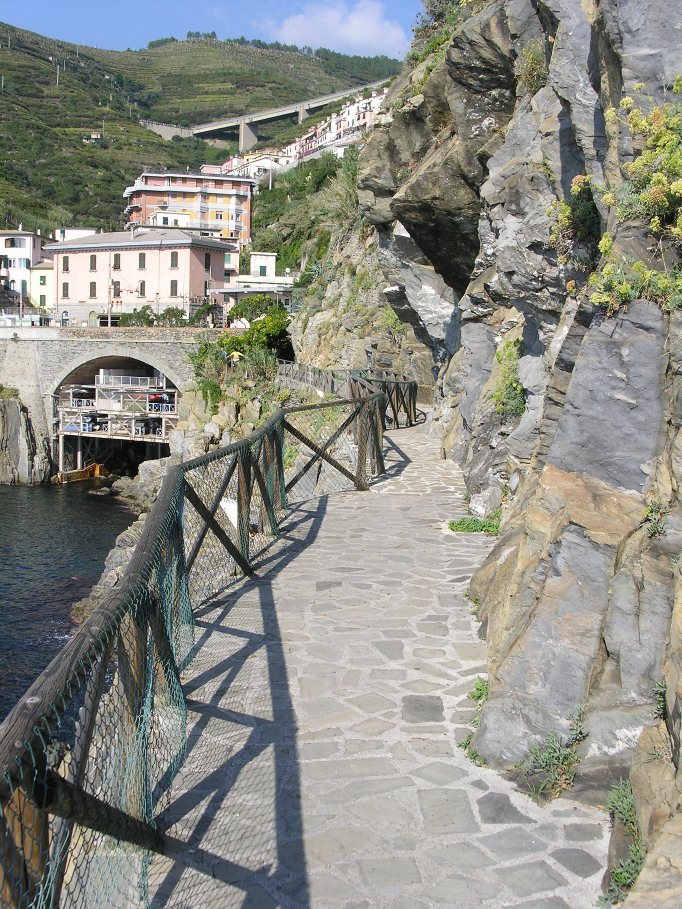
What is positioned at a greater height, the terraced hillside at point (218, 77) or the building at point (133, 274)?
the terraced hillside at point (218, 77)

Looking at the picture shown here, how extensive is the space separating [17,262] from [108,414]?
32.2 m

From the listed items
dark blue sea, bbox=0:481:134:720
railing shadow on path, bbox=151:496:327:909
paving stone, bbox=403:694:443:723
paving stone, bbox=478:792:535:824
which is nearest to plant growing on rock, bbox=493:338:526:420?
railing shadow on path, bbox=151:496:327:909

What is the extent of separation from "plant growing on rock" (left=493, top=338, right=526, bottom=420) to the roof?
48711mm

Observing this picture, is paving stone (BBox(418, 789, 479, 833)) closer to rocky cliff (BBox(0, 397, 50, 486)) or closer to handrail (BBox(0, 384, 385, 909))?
handrail (BBox(0, 384, 385, 909))

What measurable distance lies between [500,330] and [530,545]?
A: 9.75m

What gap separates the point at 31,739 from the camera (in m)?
2.40

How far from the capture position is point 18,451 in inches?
1747

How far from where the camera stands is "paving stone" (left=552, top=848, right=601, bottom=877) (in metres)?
3.67

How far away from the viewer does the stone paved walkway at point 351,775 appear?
12.0 ft

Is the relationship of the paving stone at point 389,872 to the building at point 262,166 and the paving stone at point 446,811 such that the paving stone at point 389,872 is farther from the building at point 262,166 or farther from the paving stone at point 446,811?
the building at point 262,166

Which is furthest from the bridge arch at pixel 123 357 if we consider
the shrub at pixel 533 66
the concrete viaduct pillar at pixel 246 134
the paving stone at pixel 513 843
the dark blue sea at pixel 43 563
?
the concrete viaduct pillar at pixel 246 134

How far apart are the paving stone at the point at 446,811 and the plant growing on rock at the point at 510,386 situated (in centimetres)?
726

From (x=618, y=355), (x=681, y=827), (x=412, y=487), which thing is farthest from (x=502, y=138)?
(x=681, y=827)

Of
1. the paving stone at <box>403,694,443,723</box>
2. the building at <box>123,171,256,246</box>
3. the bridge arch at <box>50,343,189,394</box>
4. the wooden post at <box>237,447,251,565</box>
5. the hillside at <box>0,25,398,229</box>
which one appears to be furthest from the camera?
the hillside at <box>0,25,398,229</box>
